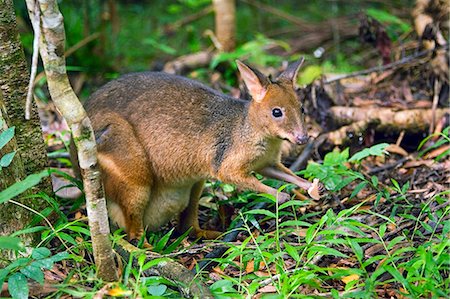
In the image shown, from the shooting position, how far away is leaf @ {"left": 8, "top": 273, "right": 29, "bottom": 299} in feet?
10.2

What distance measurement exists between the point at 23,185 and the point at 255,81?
2.12 metres

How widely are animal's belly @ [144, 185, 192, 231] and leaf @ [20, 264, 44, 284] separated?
58.2 inches

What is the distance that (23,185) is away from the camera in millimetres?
2852

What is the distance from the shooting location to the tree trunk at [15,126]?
147 inches

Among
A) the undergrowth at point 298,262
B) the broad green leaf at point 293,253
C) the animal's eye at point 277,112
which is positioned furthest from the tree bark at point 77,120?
the animal's eye at point 277,112

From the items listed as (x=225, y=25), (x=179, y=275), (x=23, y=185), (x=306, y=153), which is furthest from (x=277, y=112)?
(x=225, y=25)

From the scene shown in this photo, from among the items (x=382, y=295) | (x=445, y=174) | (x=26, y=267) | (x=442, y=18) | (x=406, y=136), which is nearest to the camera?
(x=26, y=267)

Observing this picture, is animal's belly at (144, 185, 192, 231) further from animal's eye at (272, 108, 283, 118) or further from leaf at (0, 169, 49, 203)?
leaf at (0, 169, 49, 203)

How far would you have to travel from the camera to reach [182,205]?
484cm

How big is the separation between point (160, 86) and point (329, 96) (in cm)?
207

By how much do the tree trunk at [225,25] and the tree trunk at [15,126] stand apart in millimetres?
4411

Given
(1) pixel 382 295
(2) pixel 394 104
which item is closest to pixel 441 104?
(2) pixel 394 104

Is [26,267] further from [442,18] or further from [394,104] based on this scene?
[442,18]

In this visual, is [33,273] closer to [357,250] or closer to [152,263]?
[152,263]
